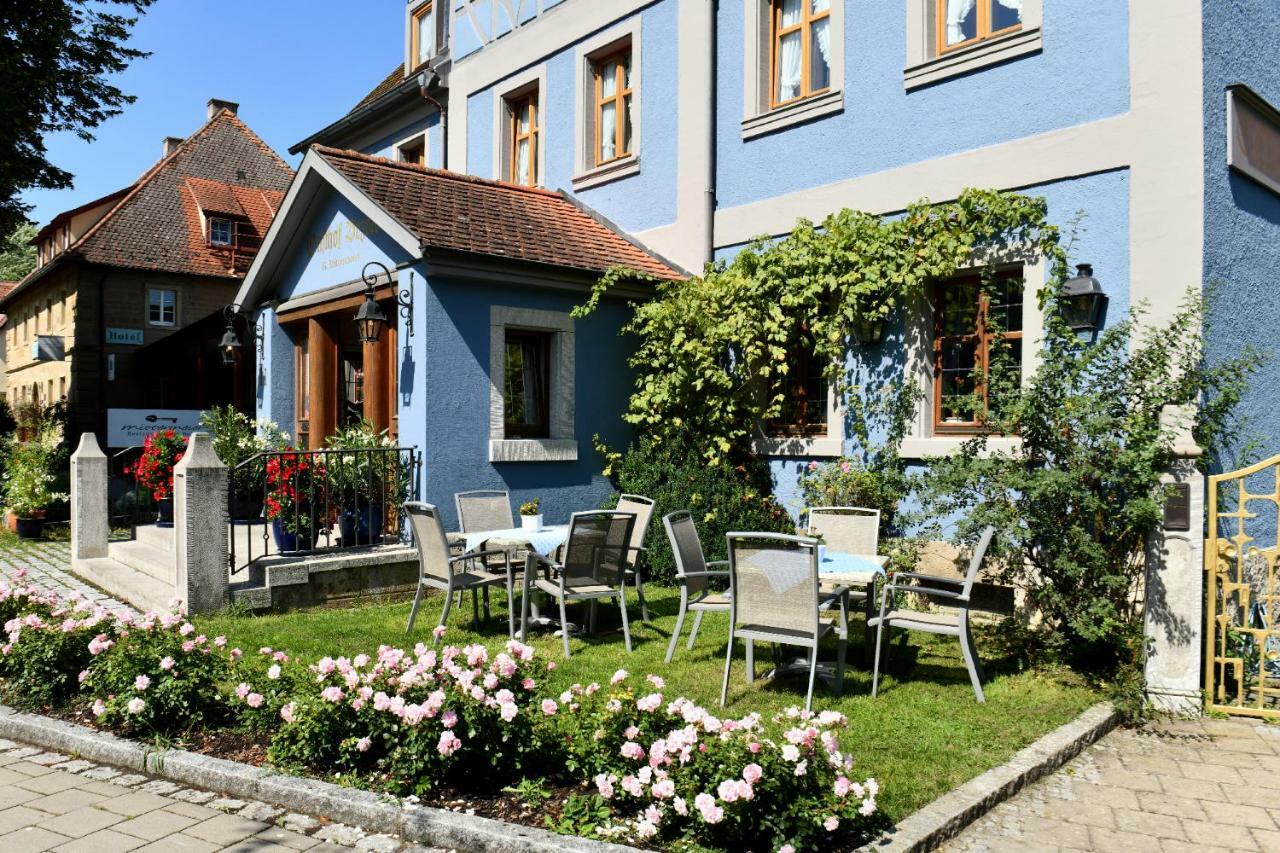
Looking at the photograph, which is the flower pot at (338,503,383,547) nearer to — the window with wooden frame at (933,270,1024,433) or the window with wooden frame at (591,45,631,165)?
the window with wooden frame at (933,270,1024,433)

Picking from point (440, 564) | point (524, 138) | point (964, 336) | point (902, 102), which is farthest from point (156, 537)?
point (902, 102)

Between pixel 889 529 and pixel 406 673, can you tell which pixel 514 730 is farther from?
pixel 889 529

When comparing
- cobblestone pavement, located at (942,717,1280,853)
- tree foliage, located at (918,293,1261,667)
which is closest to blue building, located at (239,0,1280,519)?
tree foliage, located at (918,293,1261,667)

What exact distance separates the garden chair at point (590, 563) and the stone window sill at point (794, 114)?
4911 millimetres

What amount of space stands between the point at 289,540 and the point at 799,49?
23.5ft

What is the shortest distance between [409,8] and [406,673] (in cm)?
1559

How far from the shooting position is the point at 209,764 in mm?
4457

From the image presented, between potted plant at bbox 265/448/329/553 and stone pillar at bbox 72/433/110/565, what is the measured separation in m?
2.96

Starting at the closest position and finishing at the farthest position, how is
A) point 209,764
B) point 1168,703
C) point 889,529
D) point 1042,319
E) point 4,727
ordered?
point 209,764
point 4,727
point 1168,703
point 1042,319
point 889,529

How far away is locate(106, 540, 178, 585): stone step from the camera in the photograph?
8.81 metres

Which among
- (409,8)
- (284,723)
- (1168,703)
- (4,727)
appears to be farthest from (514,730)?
(409,8)

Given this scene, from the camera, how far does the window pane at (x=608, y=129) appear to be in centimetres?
1230

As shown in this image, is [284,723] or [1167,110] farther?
[1167,110]

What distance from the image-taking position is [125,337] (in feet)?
86.0
